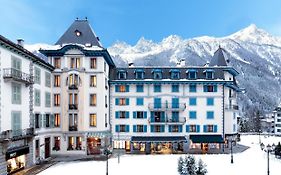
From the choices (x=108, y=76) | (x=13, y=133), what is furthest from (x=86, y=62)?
(x=13, y=133)

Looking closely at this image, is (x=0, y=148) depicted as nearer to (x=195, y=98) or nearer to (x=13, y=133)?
(x=13, y=133)

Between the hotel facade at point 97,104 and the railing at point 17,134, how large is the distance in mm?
122

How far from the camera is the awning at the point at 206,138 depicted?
52.2 m

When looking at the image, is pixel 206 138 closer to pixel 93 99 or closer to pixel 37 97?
pixel 93 99

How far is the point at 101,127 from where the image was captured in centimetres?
4847

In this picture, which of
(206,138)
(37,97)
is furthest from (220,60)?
(37,97)

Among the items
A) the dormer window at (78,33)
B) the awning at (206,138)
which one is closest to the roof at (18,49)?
the dormer window at (78,33)

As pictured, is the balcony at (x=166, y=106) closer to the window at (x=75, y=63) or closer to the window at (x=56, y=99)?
the window at (x=75, y=63)

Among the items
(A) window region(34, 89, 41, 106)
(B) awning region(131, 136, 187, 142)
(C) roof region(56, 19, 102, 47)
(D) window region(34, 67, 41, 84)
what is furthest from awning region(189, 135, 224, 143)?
(D) window region(34, 67, 41, 84)

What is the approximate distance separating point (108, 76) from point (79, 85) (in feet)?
25.4

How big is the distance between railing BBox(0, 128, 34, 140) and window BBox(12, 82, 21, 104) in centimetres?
348

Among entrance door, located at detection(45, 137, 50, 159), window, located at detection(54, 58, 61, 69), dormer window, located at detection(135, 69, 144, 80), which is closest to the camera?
entrance door, located at detection(45, 137, 50, 159)

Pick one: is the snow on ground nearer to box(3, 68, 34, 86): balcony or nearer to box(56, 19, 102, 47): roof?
box(3, 68, 34, 86): balcony

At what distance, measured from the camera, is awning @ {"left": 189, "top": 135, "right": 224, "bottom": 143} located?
171 ft
